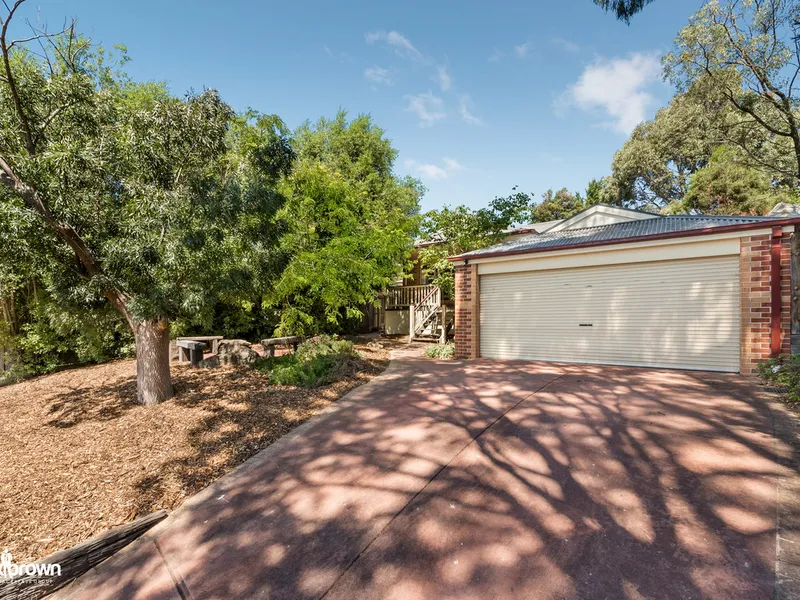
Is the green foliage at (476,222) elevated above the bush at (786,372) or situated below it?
above

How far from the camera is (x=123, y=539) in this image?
9.36 ft

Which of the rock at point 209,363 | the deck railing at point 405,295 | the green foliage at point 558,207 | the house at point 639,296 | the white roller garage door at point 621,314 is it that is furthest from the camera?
the green foliage at point 558,207

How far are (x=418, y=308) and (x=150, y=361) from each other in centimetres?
856

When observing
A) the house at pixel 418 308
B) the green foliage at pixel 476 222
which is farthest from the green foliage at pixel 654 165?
the green foliage at pixel 476 222

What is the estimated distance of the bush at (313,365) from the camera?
633 cm

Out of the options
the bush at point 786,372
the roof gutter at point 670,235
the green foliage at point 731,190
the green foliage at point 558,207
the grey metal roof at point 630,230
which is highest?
the green foliage at point 558,207

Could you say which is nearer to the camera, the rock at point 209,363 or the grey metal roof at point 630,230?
the grey metal roof at point 630,230

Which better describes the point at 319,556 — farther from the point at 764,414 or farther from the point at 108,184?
the point at 108,184

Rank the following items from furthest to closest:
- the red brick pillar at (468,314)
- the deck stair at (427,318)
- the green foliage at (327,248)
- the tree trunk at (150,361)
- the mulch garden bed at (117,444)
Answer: the deck stair at (427,318), the red brick pillar at (468,314), the green foliage at (327,248), the tree trunk at (150,361), the mulch garden bed at (117,444)

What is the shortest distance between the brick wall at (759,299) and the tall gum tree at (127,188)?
24.9ft

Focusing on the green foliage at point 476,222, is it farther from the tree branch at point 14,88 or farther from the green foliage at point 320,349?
the tree branch at point 14,88

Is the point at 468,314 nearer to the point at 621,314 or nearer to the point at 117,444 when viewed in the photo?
the point at 621,314

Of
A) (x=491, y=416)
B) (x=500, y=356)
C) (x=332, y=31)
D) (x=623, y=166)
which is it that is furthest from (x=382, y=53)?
(x=623, y=166)

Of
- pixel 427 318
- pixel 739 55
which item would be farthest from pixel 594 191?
pixel 427 318
